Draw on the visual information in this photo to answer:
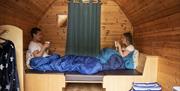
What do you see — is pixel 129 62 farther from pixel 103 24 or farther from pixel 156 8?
Answer: pixel 103 24

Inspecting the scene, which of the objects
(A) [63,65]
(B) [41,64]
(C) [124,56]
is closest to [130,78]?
(C) [124,56]

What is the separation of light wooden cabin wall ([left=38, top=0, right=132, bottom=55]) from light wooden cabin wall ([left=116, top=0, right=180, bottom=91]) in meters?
1.29

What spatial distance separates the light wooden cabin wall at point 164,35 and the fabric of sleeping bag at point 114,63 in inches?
20.1

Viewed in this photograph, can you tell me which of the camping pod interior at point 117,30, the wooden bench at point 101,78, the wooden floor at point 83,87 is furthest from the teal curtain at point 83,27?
the wooden bench at point 101,78

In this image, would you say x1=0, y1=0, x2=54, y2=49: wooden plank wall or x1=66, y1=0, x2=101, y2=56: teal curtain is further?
x1=66, y1=0, x2=101, y2=56: teal curtain

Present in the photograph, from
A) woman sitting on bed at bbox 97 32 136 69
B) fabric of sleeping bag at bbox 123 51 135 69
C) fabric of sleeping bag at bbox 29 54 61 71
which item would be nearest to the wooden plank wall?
fabric of sleeping bag at bbox 29 54 61 71

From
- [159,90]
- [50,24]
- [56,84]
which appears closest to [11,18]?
[56,84]

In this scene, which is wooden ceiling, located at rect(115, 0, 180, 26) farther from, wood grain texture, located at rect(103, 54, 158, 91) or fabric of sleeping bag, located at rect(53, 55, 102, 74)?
fabric of sleeping bag, located at rect(53, 55, 102, 74)

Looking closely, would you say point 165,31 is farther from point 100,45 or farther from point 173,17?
point 100,45

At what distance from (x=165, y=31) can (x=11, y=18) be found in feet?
7.03

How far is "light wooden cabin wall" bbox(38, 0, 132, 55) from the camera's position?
17.7ft

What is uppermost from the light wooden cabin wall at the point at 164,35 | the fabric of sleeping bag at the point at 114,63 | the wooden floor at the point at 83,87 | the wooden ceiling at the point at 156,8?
the wooden ceiling at the point at 156,8

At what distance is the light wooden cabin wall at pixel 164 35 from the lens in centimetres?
282

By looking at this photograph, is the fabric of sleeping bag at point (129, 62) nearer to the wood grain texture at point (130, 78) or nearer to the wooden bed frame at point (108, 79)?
the wooden bed frame at point (108, 79)
